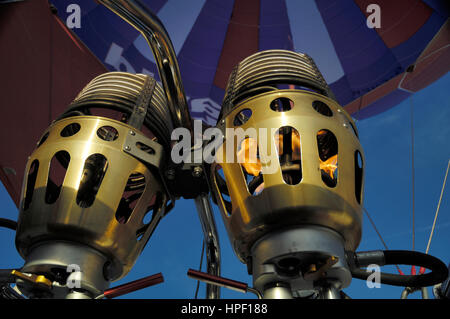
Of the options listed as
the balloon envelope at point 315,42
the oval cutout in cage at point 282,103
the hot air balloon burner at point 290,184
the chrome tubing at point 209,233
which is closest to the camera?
the hot air balloon burner at point 290,184

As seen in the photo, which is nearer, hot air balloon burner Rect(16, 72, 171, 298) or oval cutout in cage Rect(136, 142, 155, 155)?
hot air balloon burner Rect(16, 72, 171, 298)

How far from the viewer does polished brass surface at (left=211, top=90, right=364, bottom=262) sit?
489 mm

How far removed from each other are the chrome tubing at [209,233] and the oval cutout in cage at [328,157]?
0.21 meters

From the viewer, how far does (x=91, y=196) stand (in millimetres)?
606

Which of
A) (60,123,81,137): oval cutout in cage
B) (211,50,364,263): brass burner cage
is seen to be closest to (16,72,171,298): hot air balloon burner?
(60,123,81,137): oval cutout in cage

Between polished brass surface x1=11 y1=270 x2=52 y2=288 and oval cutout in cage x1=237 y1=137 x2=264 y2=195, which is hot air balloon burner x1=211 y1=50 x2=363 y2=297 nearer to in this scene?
oval cutout in cage x1=237 y1=137 x2=264 y2=195

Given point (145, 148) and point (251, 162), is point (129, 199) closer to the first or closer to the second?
point (145, 148)

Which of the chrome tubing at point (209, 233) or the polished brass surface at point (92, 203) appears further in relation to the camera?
the chrome tubing at point (209, 233)

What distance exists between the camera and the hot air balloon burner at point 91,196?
524 millimetres

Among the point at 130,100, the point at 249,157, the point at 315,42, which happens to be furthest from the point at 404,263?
the point at 315,42

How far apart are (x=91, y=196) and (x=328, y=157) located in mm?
344

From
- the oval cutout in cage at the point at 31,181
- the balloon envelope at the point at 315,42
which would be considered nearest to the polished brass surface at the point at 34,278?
the oval cutout in cage at the point at 31,181

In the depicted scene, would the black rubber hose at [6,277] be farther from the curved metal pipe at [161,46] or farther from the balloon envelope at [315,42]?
the balloon envelope at [315,42]

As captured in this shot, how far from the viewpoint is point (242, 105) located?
0.60m
